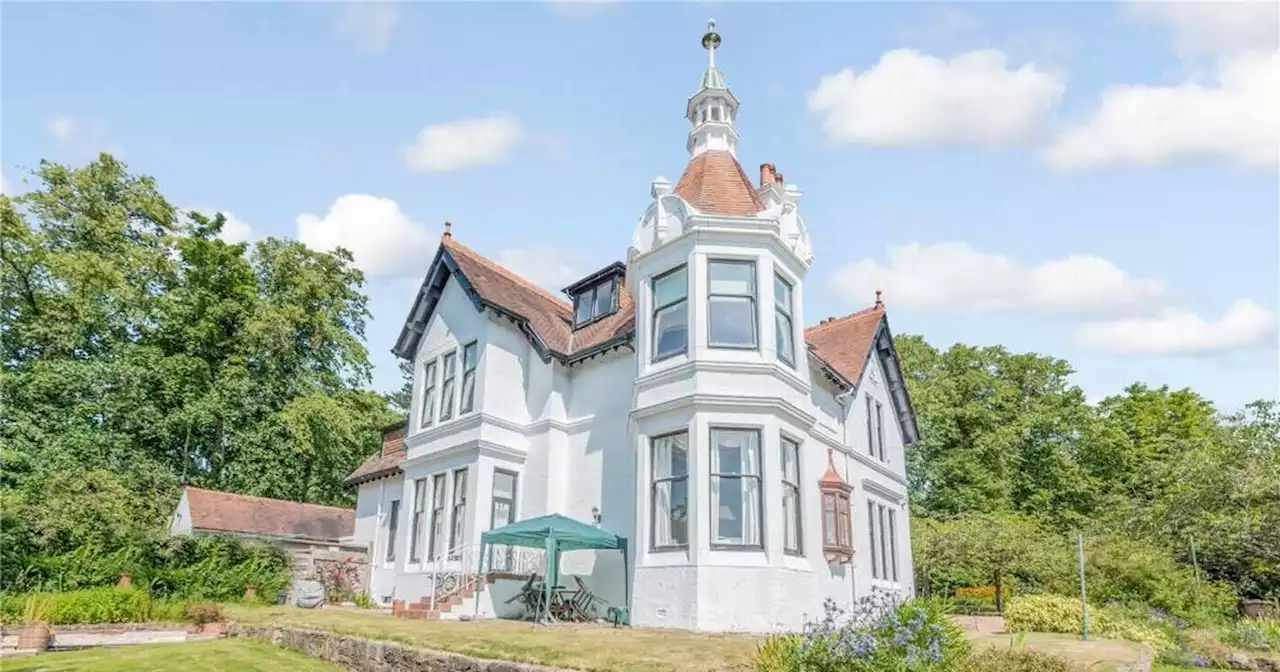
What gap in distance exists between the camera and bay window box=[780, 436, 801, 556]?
14.7 metres

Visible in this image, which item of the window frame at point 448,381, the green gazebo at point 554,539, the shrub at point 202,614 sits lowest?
the shrub at point 202,614

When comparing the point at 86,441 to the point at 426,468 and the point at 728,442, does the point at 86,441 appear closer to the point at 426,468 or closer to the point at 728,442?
the point at 426,468

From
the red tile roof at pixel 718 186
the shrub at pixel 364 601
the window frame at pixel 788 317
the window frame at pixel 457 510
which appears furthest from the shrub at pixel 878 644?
the shrub at pixel 364 601

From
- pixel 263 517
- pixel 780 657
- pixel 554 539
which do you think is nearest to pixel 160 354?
pixel 263 517

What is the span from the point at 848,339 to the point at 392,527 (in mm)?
14774

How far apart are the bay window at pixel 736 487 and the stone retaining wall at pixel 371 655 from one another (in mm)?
5682

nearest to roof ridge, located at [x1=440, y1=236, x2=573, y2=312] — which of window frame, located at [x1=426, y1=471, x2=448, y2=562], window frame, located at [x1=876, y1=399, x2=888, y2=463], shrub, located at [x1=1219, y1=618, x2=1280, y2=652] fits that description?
window frame, located at [x1=426, y1=471, x2=448, y2=562]

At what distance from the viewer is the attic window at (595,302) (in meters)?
19.2

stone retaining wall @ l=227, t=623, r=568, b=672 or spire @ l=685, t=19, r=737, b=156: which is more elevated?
spire @ l=685, t=19, r=737, b=156

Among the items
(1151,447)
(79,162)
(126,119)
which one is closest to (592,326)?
(126,119)

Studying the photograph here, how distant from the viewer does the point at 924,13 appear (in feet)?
38.0

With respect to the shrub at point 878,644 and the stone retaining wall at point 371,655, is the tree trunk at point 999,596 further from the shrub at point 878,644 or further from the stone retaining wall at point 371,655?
the stone retaining wall at point 371,655

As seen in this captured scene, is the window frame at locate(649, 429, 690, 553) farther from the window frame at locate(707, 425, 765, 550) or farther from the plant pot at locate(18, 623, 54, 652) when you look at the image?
the plant pot at locate(18, 623, 54, 652)

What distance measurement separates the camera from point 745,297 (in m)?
15.4
